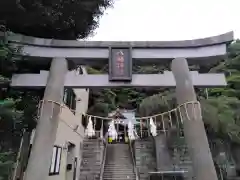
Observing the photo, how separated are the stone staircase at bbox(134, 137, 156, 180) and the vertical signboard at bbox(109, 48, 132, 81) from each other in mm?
9720

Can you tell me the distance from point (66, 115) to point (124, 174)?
6599 millimetres

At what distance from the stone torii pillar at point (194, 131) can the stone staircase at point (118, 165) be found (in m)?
10.3

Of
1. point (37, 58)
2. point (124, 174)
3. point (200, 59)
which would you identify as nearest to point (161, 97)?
point (124, 174)

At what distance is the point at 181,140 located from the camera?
14867 millimetres

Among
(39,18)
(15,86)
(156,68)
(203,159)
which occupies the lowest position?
(203,159)

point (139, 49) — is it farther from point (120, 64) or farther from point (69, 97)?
point (69, 97)

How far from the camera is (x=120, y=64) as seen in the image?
7848 millimetres

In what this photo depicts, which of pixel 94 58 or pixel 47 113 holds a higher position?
pixel 94 58

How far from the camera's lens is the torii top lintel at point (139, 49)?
26.1ft

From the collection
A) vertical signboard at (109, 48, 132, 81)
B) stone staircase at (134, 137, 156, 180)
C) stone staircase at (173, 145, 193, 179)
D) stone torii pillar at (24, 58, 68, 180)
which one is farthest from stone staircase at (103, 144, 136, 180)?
stone torii pillar at (24, 58, 68, 180)

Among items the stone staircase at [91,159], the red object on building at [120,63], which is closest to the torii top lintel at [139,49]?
the red object on building at [120,63]

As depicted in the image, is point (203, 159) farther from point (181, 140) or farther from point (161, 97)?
point (161, 97)

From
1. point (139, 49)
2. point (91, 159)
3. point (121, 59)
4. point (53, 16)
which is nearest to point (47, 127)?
point (121, 59)

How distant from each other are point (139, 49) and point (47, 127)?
152 inches
